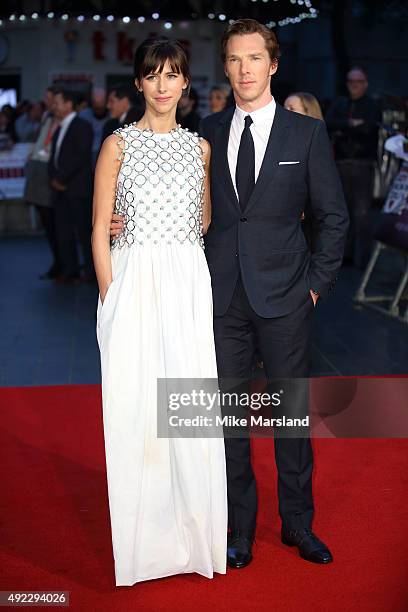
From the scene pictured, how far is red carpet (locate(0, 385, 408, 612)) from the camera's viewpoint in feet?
10.2

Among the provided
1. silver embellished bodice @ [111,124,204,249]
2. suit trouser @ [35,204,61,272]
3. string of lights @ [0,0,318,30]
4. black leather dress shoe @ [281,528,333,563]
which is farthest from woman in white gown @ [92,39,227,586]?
string of lights @ [0,0,318,30]

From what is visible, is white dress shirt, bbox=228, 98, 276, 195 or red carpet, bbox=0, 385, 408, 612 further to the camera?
white dress shirt, bbox=228, 98, 276, 195

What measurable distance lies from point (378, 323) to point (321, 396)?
1.98m

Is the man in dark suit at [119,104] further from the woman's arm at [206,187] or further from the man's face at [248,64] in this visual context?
the man's face at [248,64]

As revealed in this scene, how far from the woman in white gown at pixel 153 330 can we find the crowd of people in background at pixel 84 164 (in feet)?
16.2

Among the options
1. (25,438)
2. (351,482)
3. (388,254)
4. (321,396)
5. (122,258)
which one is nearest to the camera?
(122,258)

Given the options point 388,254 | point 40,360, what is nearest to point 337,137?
point 388,254

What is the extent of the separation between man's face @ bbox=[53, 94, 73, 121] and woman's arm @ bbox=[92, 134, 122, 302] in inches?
216

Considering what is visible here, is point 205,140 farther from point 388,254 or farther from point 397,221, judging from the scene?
point 388,254

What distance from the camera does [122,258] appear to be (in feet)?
10.5

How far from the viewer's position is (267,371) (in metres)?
3.45

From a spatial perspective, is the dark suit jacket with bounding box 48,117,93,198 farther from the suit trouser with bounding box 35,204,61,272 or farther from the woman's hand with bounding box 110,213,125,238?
the woman's hand with bounding box 110,213,125,238
